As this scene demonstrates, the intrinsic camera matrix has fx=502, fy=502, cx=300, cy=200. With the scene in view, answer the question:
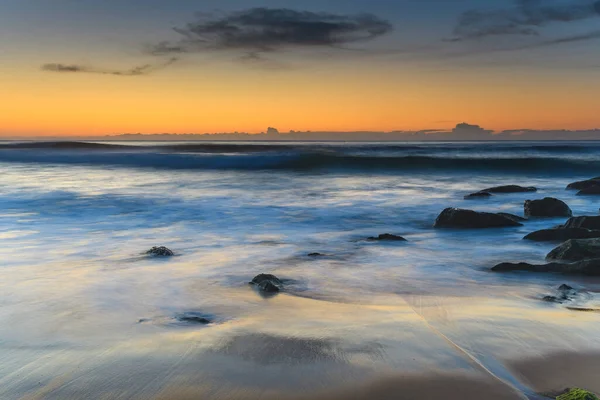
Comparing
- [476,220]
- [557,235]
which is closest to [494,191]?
[476,220]

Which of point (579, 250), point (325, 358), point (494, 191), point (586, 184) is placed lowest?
point (494, 191)

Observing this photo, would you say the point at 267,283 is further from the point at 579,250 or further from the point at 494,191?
the point at 494,191

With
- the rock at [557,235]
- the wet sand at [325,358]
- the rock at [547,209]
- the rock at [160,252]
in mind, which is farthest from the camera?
the rock at [547,209]

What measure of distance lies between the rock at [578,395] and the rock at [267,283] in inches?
127

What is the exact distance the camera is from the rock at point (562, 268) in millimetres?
6227

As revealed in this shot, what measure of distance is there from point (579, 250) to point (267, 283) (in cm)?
428

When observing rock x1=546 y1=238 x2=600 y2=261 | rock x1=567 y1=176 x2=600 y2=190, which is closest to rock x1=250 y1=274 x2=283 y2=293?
rock x1=546 y1=238 x2=600 y2=261

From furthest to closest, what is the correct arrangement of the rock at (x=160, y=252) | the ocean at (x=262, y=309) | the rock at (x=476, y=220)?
1. the rock at (x=476, y=220)
2. the rock at (x=160, y=252)
3. the ocean at (x=262, y=309)

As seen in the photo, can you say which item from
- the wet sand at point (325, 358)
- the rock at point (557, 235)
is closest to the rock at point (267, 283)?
the wet sand at point (325, 358)

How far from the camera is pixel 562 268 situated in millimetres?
6461

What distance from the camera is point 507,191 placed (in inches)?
755

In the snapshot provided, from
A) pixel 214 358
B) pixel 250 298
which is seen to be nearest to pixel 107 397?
pixel 214 358

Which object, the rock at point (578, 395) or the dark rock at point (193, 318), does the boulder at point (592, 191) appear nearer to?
the rock at point (578, 395)

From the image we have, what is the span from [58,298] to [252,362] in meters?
2.86
